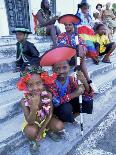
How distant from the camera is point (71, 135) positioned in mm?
3541

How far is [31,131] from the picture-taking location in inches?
121

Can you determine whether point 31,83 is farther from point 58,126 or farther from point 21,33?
point 21,33

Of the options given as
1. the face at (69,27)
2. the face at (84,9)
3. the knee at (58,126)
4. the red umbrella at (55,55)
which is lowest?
the knee at (58,126)

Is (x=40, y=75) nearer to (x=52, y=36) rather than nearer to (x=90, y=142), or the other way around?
(x=90, y=142)

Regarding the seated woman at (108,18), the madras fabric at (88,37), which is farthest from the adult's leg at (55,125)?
the seated woman at (108,18)

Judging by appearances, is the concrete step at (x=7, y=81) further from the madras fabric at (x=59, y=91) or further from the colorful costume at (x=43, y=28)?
the colorful costume at (x=43, y=28)

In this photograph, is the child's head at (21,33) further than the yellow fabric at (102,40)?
No

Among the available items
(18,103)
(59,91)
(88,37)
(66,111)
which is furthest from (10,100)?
Answer: (88,37)

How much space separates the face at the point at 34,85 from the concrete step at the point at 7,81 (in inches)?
46.1

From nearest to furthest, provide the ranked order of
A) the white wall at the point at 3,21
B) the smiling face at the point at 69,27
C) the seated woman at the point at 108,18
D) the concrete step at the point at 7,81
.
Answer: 1. the concrete step at the point at 7,81
2. the smiling face at the point at 69,27
3. the white wall at the point at 3,21
4. the seated woman at the point at 108,18

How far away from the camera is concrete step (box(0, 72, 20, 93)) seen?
409 cm

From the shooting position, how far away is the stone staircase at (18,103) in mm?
3192

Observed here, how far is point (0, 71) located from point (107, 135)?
223 cm

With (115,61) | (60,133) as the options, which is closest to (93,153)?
(60,133)
